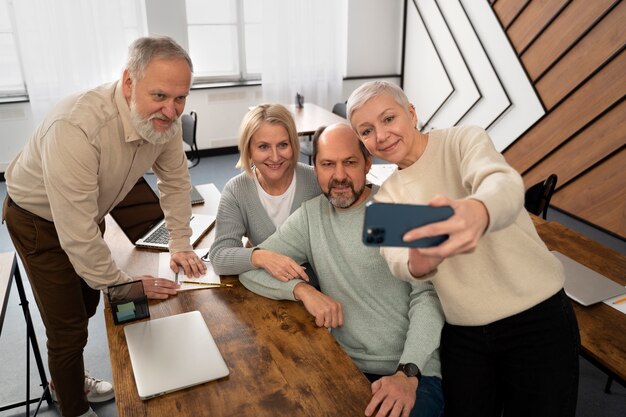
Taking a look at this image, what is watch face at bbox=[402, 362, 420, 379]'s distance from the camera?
137 centimetres

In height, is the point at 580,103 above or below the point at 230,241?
above

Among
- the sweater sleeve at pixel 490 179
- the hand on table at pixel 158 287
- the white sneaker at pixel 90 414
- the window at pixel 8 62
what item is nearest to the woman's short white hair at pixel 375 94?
the sweater sleeve at pixel 490 179

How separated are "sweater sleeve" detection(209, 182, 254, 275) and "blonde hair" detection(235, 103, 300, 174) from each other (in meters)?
0.14

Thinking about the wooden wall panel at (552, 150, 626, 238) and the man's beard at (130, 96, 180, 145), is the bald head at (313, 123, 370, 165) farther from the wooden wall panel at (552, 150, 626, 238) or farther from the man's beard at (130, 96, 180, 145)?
the wooden wall panel at (552, 150, 626, 238)

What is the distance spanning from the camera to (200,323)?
1.48 meters

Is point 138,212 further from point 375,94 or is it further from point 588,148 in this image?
point 588,148

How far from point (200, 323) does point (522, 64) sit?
14.5 feet

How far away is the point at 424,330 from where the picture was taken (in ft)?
4.77

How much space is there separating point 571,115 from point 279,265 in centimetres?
370

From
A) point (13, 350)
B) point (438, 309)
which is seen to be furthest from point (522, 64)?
point (13, 350)

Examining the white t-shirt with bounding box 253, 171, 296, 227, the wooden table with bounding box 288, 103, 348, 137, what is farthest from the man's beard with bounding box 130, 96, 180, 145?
the wooden table with bounding box 288, 103, 348, 137

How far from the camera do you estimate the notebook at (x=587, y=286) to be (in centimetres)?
171

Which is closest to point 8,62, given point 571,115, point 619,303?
point 571,115

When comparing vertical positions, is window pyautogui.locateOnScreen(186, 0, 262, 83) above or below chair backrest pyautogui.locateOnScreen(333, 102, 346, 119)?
above
